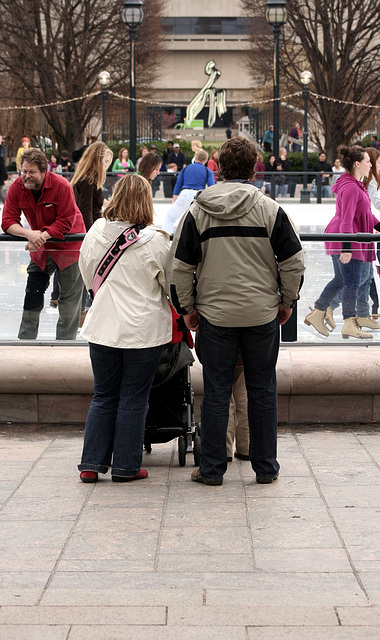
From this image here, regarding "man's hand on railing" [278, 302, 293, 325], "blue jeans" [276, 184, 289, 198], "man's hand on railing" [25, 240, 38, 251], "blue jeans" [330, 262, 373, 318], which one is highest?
"man's hand on railing" [25, 240, 38, 251]

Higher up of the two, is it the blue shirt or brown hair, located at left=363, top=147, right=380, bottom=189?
brown hair, located at left=363, top=147, right=380, bottom=189

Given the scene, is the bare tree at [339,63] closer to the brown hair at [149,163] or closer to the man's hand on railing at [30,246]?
the brown hair at [149,163]

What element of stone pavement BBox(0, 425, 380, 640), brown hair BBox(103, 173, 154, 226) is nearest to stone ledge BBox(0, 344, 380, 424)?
stone pavement BBox(0, 425, 380, 640)

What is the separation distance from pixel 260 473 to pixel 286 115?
47.5m

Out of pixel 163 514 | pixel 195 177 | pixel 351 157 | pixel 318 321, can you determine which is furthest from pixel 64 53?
pixel 163 514

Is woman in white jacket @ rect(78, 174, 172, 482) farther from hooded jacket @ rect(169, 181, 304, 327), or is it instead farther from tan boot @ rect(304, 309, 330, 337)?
tan boot @ rect(304, 309, 330, 337)

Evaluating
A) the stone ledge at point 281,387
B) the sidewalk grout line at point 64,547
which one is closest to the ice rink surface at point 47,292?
the stone ledge at point 281,387

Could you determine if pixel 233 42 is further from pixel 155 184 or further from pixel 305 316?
pixel 305 316

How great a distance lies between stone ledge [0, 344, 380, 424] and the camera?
6.95 meters

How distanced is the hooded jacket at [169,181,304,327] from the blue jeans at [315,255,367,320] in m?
2.09

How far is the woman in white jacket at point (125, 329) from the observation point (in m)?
5.55

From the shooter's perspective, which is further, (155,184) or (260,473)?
(155,184)

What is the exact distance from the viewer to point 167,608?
3.90 m

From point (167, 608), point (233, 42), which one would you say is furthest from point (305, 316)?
point (233, 42)
